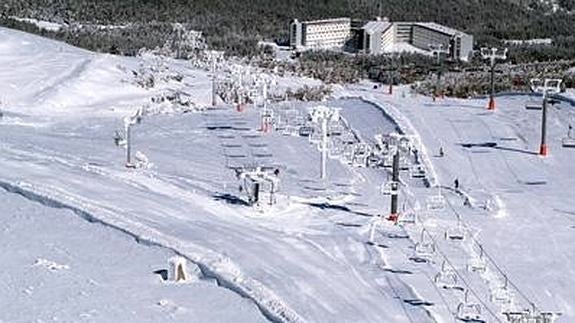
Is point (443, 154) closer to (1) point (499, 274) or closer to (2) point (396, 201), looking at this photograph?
(2) point (396, 201)

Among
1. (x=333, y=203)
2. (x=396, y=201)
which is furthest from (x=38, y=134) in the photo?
(x=396, y=201)

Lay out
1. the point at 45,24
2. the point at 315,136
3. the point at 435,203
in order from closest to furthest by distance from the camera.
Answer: the point at 435,203 → the point at 315,136 → the point at 45,24

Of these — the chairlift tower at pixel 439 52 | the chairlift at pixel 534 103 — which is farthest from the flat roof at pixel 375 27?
the chairlift at pixel 534 103

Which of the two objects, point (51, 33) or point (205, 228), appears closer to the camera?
point (205, 228)

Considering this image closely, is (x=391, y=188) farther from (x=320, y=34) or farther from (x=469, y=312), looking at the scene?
(x=320, y=34)

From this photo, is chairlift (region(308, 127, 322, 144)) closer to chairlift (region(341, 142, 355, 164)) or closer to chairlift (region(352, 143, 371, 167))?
chairlift (region(341, 142, 355, 164))

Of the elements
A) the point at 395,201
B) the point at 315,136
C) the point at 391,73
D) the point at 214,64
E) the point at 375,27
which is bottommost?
the point at 395,201

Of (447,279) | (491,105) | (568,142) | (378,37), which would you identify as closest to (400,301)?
(447,279)
